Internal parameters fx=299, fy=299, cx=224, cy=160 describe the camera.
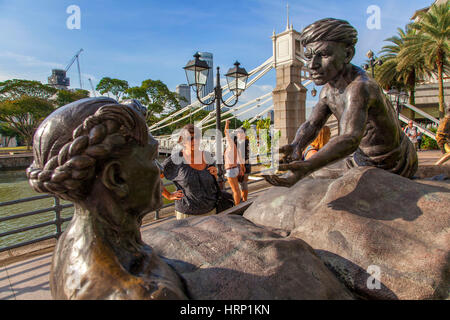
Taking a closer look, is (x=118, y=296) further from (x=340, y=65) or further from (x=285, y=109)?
(x=285, y=109)

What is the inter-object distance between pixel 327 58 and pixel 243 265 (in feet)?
5.31

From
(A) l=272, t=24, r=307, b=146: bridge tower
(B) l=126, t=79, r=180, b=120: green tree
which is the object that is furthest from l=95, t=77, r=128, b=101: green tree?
(A) l=272, t=24, r=307, b=146: bridge tower

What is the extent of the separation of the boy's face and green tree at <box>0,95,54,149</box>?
34937 millimetres

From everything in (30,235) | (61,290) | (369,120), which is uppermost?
(369,120)

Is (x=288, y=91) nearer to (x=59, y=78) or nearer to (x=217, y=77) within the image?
(x=217, y=77)

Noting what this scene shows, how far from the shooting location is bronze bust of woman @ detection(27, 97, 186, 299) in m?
0.90

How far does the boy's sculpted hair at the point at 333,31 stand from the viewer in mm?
2076

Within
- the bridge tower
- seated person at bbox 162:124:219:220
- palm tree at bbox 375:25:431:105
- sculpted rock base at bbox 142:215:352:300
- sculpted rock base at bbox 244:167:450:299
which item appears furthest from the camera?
palm tree at bbox 375:25:431:105

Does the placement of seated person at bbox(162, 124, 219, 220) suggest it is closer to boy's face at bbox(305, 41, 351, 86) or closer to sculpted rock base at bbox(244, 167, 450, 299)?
sculpted rock base at bbox(244, 167, 450, 299)

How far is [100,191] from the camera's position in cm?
99

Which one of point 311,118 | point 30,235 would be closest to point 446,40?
point 311,118

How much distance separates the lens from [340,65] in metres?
2.18

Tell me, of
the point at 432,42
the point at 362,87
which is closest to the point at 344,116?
the point at 362,87

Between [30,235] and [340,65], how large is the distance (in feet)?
25.0
